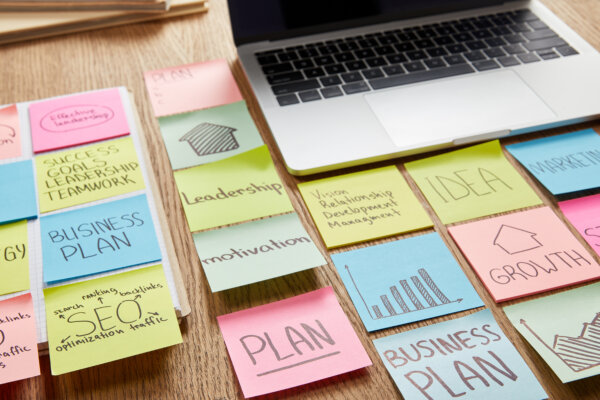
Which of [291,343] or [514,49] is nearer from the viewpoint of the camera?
[291,343]

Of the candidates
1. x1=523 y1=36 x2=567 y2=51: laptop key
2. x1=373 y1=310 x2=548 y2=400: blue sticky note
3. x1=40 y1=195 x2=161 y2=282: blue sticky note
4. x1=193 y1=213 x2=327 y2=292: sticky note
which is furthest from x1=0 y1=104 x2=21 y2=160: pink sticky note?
x1=523 y1=36 x2=567 y2=51: laptop key

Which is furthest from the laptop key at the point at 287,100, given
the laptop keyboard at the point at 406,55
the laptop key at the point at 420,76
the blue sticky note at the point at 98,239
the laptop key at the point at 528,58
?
the laptop key at the point at 528,58

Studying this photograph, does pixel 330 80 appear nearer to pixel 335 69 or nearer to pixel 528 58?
pixel 335 69

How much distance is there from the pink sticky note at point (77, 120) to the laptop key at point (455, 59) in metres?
0.43

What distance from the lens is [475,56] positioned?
770mm

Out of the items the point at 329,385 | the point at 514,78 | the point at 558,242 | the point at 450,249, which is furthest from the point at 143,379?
the point at 514,78

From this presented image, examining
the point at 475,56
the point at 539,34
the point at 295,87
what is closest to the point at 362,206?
the point at 295,87

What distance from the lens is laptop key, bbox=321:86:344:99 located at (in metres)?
0.71

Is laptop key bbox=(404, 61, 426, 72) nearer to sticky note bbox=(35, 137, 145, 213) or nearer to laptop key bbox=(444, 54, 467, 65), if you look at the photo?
laptop key bbox=(444, 54, 467, 65)

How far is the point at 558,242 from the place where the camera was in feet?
1.86

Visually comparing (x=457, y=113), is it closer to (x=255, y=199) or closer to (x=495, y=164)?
(x=495, y=164)

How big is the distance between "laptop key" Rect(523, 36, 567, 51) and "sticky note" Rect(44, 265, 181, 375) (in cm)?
59

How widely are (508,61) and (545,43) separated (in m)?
0.07

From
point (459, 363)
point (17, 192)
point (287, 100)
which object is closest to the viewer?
point (459, 363)
